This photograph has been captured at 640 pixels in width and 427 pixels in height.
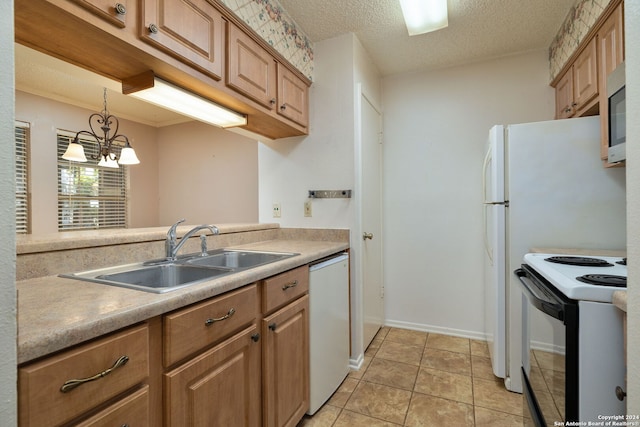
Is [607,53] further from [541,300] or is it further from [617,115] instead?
[541,300]

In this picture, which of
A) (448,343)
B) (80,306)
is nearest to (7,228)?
(80,306)

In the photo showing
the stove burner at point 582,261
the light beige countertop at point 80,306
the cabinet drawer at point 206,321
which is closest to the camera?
the light beige countertop at point 80,306

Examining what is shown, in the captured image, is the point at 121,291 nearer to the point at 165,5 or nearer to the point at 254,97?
the point at 165,5

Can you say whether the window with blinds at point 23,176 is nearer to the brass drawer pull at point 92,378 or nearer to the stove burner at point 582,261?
the brass drawer pull at point 92,378

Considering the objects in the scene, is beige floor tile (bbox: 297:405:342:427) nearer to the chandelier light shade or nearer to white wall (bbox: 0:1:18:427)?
white wall (bbox: 0:1:18:427)

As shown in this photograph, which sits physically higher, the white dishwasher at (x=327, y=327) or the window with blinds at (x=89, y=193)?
the window with blinds at (x=89, y=193)

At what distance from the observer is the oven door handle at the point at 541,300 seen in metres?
0.93

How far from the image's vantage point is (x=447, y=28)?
2148mm

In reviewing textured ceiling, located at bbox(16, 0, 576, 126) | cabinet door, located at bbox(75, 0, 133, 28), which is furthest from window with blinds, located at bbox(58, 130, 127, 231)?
cabinet door, located at bbox(75, 0, 133, 28)

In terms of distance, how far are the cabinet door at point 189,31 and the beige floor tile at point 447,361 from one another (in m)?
2.29

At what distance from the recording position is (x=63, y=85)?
328cm

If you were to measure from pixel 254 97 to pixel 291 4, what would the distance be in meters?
0.71

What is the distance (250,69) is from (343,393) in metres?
1.97

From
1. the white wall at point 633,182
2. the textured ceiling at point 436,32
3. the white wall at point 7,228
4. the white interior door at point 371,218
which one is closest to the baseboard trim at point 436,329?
the white interior door at point 371,218
